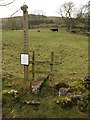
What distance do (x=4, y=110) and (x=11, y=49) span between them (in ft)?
37.5

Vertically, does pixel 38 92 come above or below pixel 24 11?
below

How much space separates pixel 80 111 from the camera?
743cm

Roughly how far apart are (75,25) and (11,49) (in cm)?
3265

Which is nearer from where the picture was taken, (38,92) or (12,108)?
(12,108)

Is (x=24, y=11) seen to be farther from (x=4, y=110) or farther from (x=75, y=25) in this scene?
(x=75, y=25)

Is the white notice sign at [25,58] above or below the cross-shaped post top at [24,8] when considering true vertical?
below

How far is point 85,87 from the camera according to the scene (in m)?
8.43

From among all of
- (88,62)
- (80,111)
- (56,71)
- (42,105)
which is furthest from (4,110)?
(88,62)

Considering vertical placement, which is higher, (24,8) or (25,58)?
(24,8)

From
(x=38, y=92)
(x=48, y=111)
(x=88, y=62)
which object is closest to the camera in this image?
(x=48, y=111)

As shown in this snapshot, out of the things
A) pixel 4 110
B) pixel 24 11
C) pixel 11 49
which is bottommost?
pixel 4 110

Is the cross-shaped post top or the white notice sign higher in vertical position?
the cross-shaped post top

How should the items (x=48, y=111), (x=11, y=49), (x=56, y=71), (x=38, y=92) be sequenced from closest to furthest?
(x=48, y=111) < (x=38, y=92) < (x=56, y=71) < (x=11, y=49)

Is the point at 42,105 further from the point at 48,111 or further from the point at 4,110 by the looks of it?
the point at 4,110
